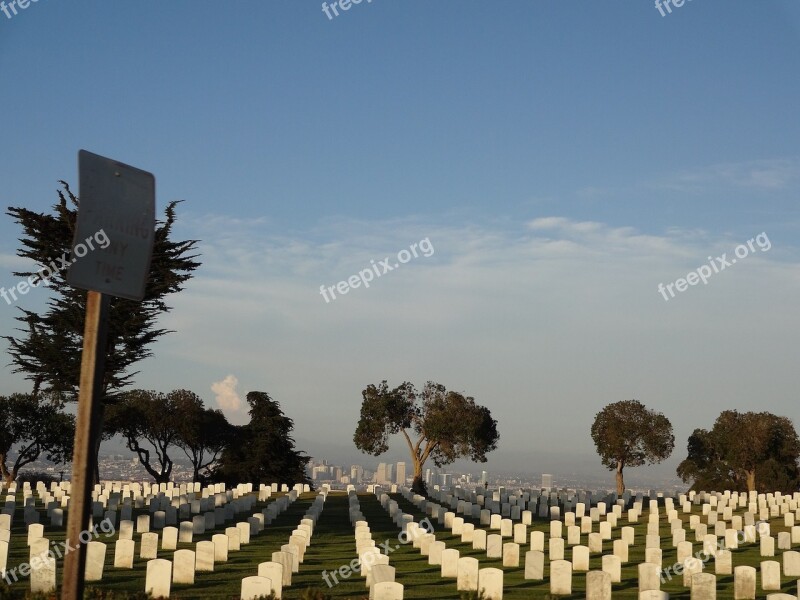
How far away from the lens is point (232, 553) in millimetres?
24859

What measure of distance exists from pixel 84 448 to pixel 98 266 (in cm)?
148

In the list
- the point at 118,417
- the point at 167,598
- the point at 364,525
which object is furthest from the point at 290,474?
the point at 167,598

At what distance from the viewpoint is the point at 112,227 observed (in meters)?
7.37

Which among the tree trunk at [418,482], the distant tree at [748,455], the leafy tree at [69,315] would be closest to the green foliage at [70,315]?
the leafy tree at [69,315]

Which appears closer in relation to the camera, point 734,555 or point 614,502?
point 734,555

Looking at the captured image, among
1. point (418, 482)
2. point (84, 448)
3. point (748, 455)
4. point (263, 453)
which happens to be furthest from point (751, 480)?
point (84, 448)

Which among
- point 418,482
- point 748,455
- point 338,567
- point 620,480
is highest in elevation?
point 748,455

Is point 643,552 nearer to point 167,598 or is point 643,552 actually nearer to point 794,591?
point 794,591

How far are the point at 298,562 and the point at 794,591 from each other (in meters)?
11.9

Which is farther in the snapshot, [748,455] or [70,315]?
[748,455]

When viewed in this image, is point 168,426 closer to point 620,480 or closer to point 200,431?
point 200,431

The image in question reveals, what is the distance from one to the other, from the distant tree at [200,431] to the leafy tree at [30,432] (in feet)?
27.7

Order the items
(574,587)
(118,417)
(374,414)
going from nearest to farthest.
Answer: (574,587)
(374,414)
(118,417)

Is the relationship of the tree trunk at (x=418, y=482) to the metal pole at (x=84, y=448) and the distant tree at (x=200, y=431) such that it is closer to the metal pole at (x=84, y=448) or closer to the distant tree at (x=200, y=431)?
the distant tree at (x=200, y=431)
